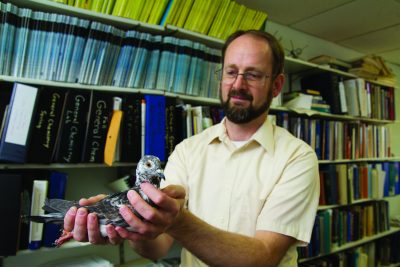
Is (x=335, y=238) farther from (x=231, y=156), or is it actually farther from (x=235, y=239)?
(x=235, y=239)

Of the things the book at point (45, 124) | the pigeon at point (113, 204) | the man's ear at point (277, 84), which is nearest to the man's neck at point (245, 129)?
the man's ear at point (277, 84)

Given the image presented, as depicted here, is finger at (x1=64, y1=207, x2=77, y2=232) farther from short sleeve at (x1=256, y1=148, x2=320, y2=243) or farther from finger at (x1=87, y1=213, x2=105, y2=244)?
short sleeve at (x1=256, y1=148, x2=320, y2=243)

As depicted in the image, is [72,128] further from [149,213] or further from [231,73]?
[149,213]

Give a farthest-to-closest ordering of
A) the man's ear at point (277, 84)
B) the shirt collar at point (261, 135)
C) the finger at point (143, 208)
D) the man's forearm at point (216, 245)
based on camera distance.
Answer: the man's ear at point (277, 84) < the shirt collar at point (261, 135) < the man's forearm at point (216, 245) < the finger at point (143, 208)

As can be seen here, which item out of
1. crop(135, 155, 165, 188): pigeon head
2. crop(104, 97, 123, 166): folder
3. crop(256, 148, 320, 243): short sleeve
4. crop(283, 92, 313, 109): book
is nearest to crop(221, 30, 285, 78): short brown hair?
crop(256, 148, 320, 243): short sleeve

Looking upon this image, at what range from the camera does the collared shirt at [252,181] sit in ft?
2.79

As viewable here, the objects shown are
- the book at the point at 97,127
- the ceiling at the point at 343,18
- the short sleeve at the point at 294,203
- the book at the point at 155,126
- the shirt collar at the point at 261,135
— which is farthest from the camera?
the ceiling at the point at 343,18

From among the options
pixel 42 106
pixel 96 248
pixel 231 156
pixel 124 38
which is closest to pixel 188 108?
pixel 124 38

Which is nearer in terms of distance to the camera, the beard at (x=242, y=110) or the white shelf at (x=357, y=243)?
the beard at (x=242, y=110)

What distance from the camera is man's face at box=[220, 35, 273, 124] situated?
1031mm

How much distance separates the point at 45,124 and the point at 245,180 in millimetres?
868

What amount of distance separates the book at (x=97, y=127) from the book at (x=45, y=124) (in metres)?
0.13

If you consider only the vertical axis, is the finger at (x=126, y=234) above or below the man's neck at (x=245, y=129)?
below

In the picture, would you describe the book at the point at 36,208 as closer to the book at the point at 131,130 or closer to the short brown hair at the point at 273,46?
the book at the point at 131,130
